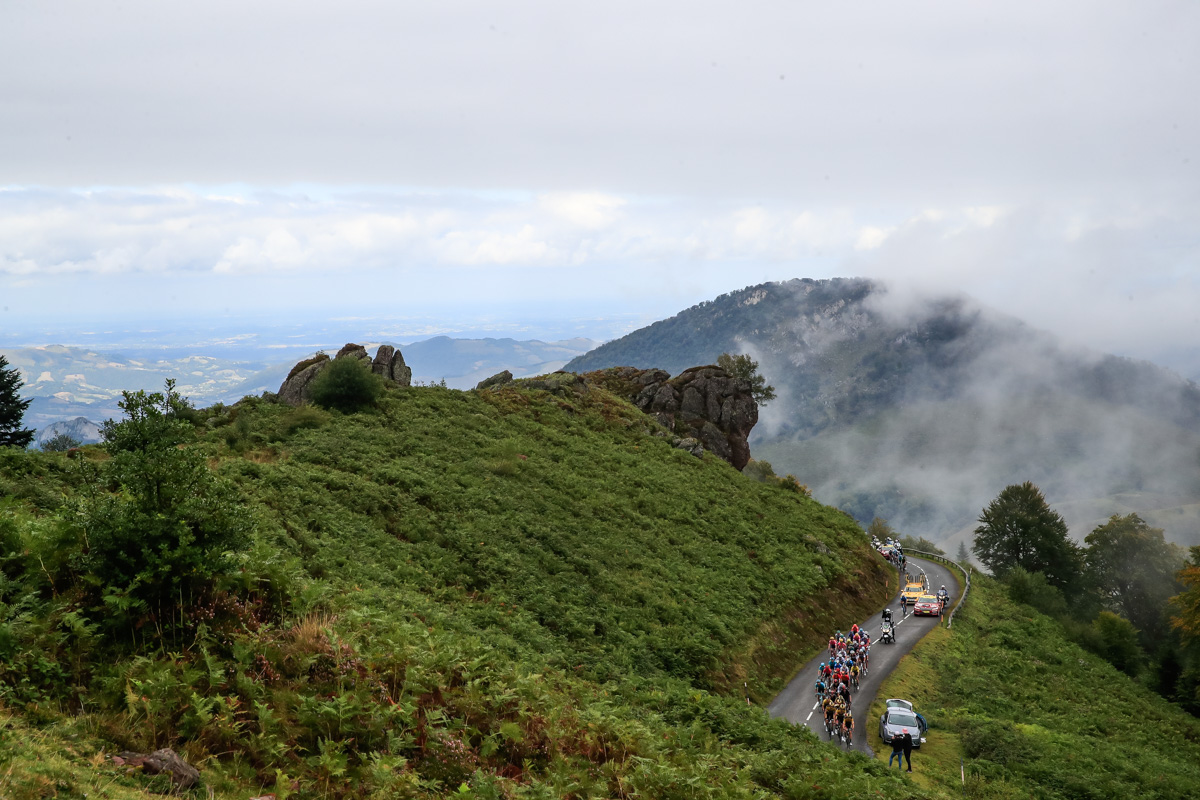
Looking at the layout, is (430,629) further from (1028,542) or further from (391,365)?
(1028,542)

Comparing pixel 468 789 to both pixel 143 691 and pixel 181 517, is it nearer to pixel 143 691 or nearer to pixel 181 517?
pixel 143 691

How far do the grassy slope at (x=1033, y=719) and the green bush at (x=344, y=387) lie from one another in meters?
27.7

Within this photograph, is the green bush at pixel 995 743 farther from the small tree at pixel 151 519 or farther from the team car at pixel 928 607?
the small tree at pixel 151 519

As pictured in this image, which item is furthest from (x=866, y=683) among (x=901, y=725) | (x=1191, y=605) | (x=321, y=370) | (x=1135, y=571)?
(x=1135, y=571)

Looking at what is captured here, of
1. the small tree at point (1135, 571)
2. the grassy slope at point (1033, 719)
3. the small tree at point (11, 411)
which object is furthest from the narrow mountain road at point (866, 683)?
the small tree at point (1135, 571)

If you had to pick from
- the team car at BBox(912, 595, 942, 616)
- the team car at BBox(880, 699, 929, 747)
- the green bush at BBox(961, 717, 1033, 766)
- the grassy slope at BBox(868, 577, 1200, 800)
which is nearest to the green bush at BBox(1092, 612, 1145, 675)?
the grassy slope at BBox(868, 577, 1200, 800)

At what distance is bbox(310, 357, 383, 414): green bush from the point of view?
35500mm

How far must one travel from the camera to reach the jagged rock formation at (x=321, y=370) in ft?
124

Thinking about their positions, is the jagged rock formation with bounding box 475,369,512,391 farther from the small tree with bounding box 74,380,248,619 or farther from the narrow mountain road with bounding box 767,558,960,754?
the small tree with bounding box 74,380,248,619

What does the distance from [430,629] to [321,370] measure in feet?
83.0

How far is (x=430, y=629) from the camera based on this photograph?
15023 millimetres

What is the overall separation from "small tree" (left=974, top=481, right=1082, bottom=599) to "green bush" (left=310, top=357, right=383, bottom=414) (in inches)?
2630

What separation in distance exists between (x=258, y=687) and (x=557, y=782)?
4.49m

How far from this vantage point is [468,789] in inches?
358
